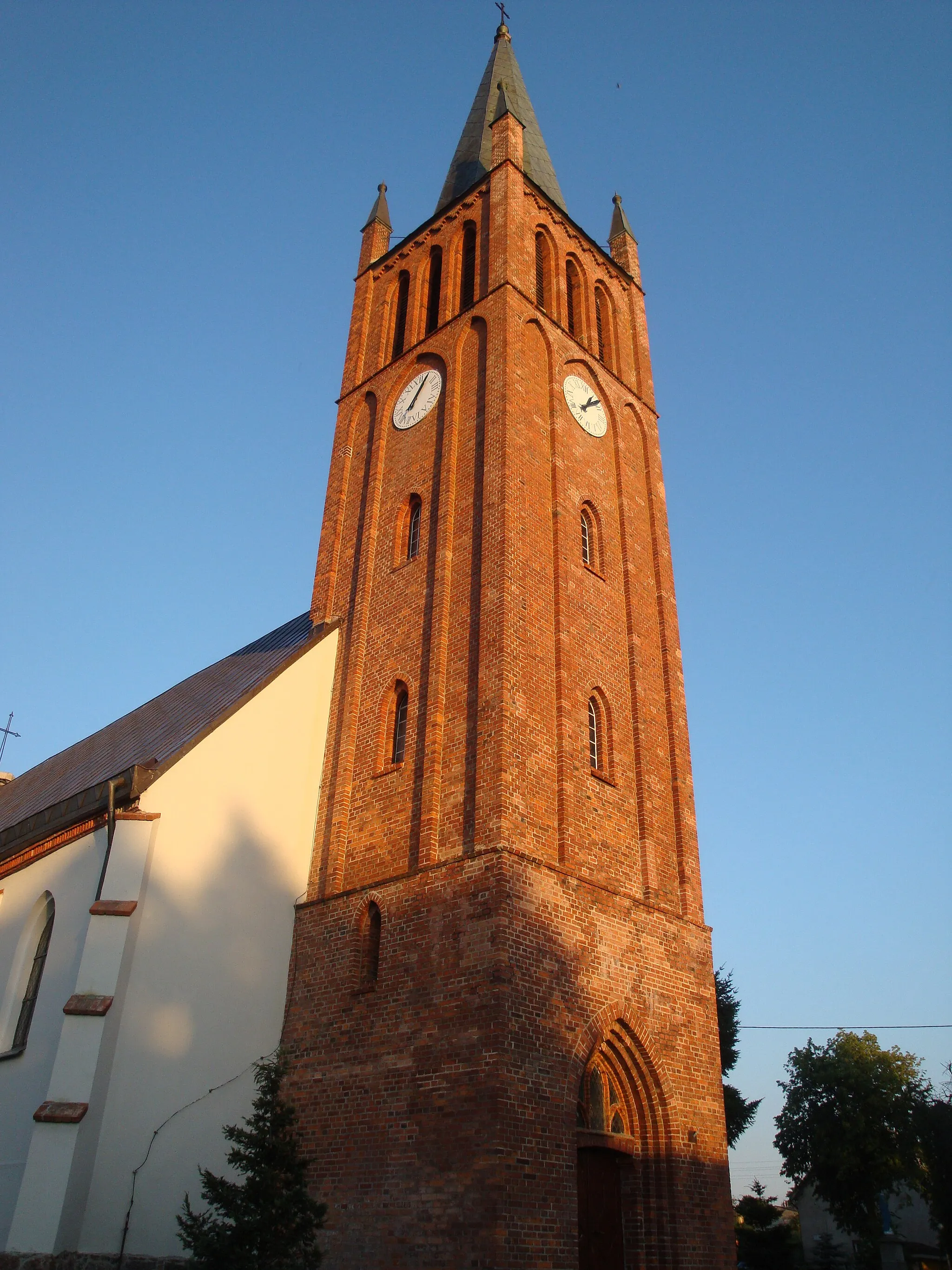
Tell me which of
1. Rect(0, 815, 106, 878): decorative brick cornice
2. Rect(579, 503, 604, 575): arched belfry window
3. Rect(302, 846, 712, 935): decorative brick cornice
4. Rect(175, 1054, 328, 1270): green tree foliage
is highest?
Rect(579, 503, 604, 575): arched belfry window

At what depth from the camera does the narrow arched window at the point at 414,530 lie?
57.1ft

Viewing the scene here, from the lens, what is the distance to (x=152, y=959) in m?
13.0

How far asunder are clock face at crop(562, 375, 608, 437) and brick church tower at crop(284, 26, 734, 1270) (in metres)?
0.13

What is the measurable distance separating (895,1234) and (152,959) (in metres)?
28.1

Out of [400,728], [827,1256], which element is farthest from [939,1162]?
[400,728]

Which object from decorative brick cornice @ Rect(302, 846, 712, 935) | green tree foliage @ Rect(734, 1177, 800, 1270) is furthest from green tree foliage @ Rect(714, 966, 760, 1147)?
decorative brick cornice @ Rect(302, 846, 712, 935)

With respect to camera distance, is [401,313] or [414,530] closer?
[414,530]

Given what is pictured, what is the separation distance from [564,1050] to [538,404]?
10.9 meters

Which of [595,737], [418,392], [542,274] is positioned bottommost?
[595,737]

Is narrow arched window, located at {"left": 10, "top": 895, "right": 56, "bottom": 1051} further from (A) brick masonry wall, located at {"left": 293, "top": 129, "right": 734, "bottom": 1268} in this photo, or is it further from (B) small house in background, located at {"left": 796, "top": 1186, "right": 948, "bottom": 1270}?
(B) small house in background, located at {"left": 796, "top": 1186, "right": 948, "bottom": 1270}

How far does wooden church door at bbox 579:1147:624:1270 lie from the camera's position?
38.8 ft

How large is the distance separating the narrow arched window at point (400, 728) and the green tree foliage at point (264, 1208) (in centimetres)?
495

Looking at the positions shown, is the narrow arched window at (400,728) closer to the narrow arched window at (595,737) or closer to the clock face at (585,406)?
the narrow arched window at (595,737)

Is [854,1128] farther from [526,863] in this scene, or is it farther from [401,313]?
[401,313]
